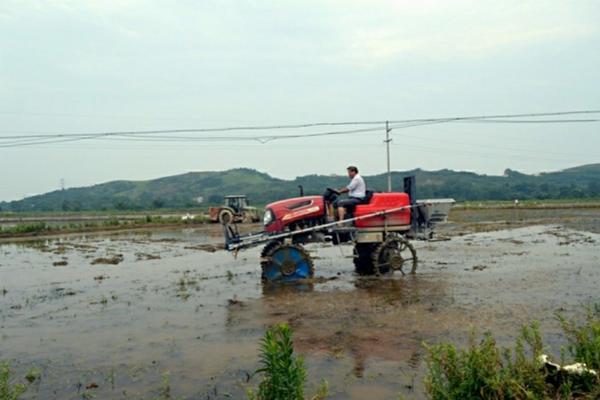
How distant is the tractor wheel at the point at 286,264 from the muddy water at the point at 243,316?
426 mm

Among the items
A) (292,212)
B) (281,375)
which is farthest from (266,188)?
(281,375)

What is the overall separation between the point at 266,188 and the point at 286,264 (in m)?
115

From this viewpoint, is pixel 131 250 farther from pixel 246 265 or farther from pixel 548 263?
pixel 548 263

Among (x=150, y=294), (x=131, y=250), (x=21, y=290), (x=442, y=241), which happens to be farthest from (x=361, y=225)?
(x=131, y=250)

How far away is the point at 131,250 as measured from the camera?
2259 cm

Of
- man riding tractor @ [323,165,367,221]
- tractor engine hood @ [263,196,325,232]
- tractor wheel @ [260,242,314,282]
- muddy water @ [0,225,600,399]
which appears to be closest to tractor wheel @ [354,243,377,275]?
muddy water @ [0,225,600,399]

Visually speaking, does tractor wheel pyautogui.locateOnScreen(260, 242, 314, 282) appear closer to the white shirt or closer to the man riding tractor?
the man riding tractor

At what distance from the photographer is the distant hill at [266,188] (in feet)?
341

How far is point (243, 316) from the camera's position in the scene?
384 inches

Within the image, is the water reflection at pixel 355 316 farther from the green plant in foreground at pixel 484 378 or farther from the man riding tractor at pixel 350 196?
the green plant in foreground at pixel 484 378

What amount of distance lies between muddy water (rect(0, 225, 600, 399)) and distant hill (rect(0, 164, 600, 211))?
78921 millimetres

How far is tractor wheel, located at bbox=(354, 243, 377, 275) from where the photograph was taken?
540 inches

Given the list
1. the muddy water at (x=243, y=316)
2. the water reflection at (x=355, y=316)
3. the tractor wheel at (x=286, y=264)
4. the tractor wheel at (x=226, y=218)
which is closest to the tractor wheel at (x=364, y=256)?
the muddy water at (x=243, y=316)

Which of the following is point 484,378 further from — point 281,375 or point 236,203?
point 236,203
